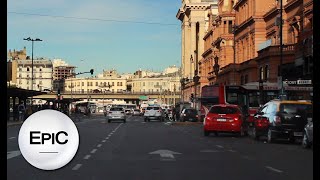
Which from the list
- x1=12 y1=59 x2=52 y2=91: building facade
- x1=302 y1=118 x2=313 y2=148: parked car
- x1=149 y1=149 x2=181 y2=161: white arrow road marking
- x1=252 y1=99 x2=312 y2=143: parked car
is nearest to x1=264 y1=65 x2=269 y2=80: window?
x1=252 y1=99 x2=312 y2=143: parked car

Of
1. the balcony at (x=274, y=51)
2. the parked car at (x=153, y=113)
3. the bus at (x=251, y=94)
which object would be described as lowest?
the parked car at (x=153, y=113)

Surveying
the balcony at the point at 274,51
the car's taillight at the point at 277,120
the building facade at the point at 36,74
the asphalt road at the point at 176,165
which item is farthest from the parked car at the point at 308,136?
the building facade at the point at 36,74

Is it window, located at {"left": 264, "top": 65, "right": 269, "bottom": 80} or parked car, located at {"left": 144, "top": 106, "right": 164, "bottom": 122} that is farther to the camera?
parked car, located at {"left": 144, "top": 106, "right": 164, "bottom": 122}

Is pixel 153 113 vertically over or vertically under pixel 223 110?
under

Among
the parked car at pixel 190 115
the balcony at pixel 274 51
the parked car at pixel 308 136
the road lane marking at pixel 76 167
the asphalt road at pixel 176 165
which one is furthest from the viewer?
the parked car at pixel 190 115

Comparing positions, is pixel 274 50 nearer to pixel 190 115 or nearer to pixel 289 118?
pixel 190 115

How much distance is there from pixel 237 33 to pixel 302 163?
70941mm

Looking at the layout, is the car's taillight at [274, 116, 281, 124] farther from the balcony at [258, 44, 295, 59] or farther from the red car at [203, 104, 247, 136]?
the balcony at [258, 44, 295, 59]

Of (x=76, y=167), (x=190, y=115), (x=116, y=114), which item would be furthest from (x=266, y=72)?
(x=76, y=167)

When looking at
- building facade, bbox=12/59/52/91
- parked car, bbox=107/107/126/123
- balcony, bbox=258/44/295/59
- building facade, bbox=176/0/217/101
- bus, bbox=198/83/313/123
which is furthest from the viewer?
building facade, bbox=12/59/52/91

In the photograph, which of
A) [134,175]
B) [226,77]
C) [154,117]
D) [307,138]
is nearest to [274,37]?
[154,117]

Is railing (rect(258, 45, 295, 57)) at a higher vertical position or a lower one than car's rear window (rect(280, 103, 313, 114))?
higher

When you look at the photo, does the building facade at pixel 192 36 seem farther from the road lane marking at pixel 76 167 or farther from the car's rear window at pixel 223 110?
the road lane marking at pixel 76 167
